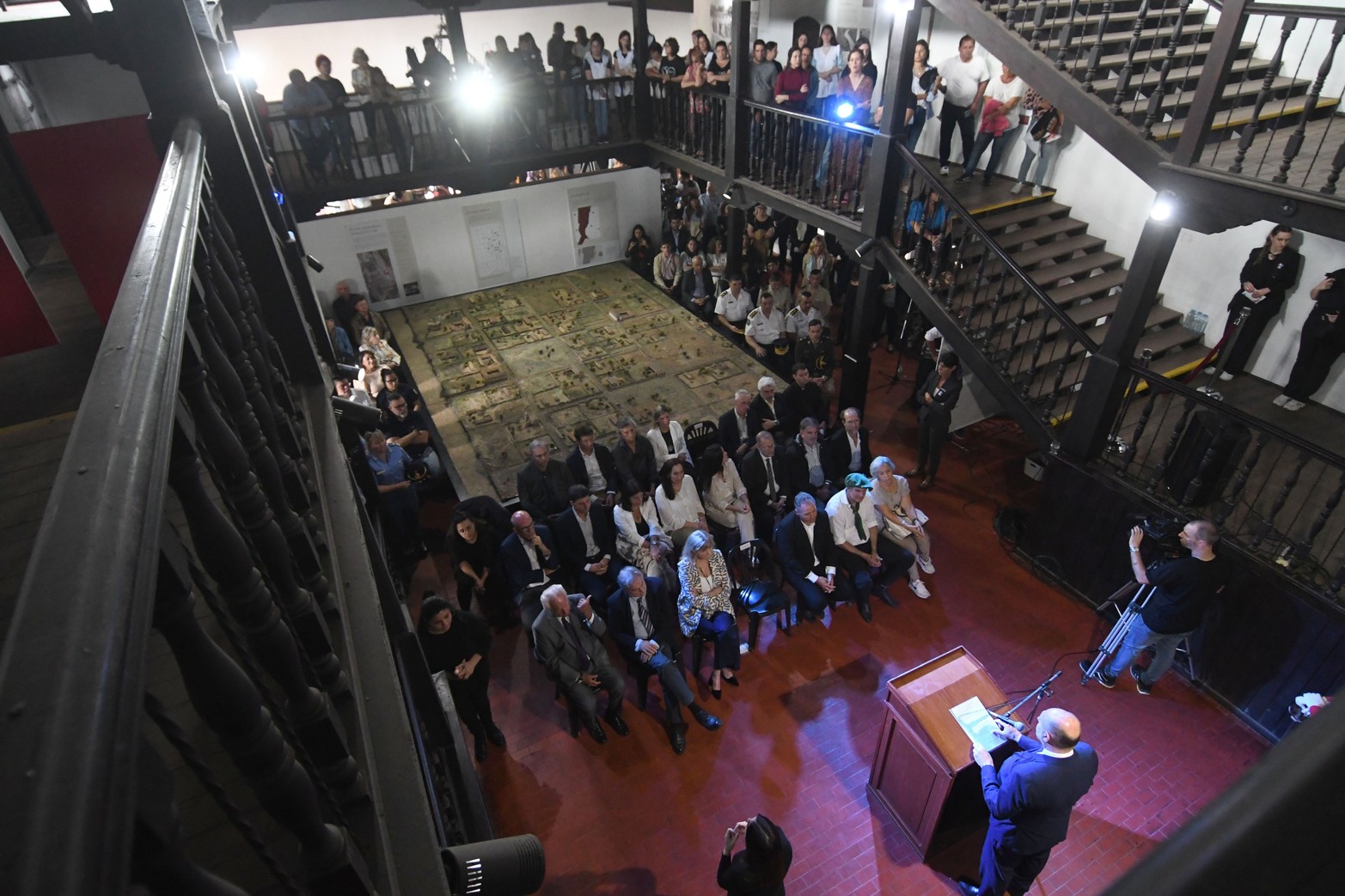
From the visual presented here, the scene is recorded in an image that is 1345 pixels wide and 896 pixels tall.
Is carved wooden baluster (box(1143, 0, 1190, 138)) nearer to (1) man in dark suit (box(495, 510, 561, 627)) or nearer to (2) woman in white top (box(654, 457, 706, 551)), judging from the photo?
(2) woman in white top (box(654, 457, 706, 551))

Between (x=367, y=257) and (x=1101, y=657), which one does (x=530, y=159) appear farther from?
(x=1101, y=657)

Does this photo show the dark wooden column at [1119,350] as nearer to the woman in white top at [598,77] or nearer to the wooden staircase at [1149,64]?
the wooden staircase at [1149,64]

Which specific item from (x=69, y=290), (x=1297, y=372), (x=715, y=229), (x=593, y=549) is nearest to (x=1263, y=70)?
(x=1297, y=372)

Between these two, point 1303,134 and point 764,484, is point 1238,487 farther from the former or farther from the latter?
point 764,484

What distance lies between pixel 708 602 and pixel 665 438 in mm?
2261

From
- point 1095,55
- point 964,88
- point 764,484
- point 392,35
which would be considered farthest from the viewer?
point 392,35

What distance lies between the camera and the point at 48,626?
65 centimetres

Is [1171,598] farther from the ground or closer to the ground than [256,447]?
closer to the ground

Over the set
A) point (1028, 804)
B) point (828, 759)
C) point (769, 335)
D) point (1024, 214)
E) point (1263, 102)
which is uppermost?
point (1263, 102)

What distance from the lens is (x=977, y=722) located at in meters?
5.00

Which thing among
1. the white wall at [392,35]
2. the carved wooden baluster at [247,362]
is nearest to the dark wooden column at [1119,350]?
the carved wooden baluster at [247,362]

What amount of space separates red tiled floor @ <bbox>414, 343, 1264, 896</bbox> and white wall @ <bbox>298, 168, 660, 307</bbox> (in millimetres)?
7096

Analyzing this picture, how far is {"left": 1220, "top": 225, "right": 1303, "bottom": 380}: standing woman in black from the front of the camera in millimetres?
7742

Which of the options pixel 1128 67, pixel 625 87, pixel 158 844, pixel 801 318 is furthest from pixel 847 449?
pixel 158 844
